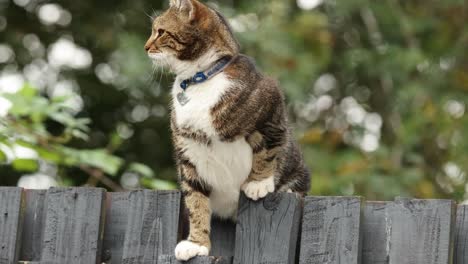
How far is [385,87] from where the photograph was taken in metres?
7.04

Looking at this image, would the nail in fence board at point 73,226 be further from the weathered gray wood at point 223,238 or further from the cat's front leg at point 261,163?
the cat's front leg at point 261,163

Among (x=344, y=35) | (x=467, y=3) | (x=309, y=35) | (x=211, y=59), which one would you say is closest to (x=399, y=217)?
(x=211, y=59)

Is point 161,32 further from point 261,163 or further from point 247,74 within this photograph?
Answer: point 261,163

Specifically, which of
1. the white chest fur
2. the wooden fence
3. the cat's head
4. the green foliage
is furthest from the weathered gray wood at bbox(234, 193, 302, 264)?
the green foliage

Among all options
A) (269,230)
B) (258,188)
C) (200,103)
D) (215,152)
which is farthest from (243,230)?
(200,103)

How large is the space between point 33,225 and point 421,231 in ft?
4.00

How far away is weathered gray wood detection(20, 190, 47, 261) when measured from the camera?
2473 mm

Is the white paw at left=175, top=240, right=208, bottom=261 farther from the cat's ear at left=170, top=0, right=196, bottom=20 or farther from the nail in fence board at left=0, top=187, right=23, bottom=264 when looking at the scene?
the cat's ear at left=170, top=0, right=196, bottom=20

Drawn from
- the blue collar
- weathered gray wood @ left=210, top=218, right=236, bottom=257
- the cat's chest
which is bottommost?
weathered gray wood @ left=210, top=218, right=236, bottom=257

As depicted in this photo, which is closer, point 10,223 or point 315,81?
point 10,223

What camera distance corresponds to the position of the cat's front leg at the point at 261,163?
2.48m

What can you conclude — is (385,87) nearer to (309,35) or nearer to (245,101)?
(309,35)

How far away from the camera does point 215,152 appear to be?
2.51 m

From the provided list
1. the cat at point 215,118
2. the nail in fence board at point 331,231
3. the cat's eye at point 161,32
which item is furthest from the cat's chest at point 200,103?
the nail in fence board at point 331,231
